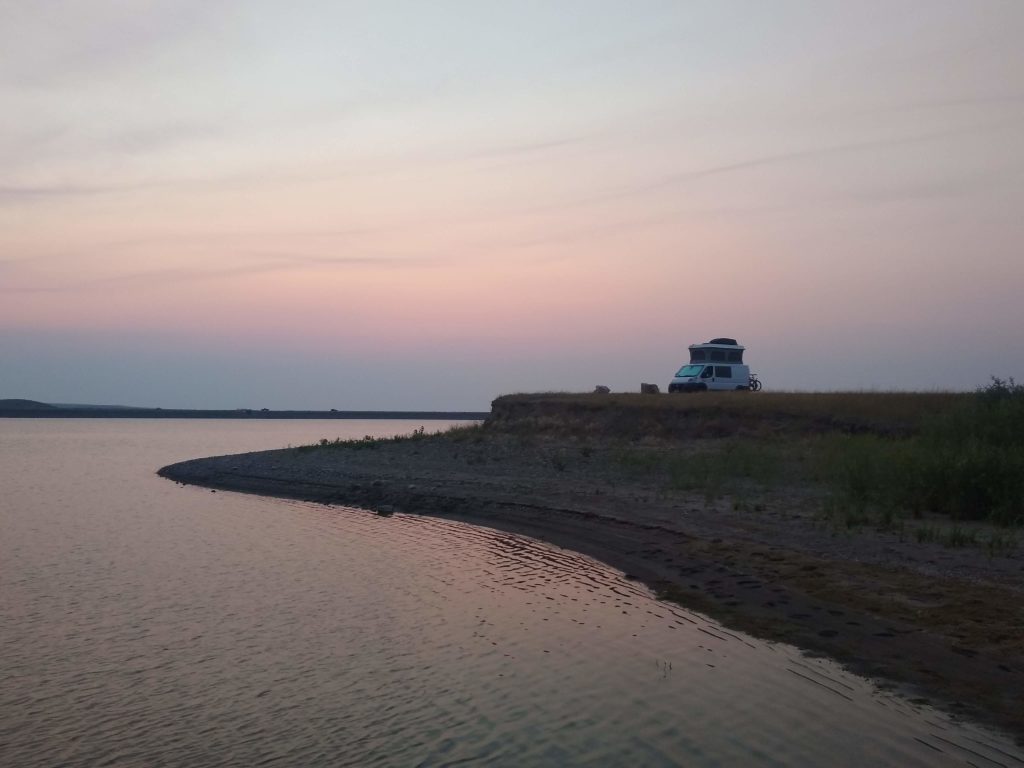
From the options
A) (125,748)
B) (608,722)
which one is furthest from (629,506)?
(125,748)

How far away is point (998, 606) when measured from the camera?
12.2 m

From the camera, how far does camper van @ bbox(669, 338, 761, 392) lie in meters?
46.9

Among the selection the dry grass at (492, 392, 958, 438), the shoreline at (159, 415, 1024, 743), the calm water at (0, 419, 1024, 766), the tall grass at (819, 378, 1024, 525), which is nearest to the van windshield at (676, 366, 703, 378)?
the dry grass at (492, 392, 958, 438)

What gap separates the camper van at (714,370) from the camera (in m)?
46.9

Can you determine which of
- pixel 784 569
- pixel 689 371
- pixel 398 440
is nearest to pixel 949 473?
pixel 784 569

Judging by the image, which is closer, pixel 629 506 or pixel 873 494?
pixel 873 494

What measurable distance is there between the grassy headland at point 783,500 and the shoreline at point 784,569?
45mm

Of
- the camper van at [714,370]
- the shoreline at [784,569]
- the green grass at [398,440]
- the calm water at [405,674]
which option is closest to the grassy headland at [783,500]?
the shoreline at [784,569]

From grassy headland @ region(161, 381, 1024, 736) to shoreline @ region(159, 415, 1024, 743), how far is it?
45mm

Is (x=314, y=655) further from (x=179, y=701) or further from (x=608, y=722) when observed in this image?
(x=608, y=722)

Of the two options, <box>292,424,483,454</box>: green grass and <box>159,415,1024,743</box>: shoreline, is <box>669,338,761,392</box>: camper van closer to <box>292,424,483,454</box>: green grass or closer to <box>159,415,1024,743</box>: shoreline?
<box>292,424,483,454</box>: green grass

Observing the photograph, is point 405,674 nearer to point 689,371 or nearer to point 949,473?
point 949,473

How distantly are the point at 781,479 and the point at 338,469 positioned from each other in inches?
752

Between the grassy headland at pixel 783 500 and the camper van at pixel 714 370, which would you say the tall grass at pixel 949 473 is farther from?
the camper van at pixel 714 370
